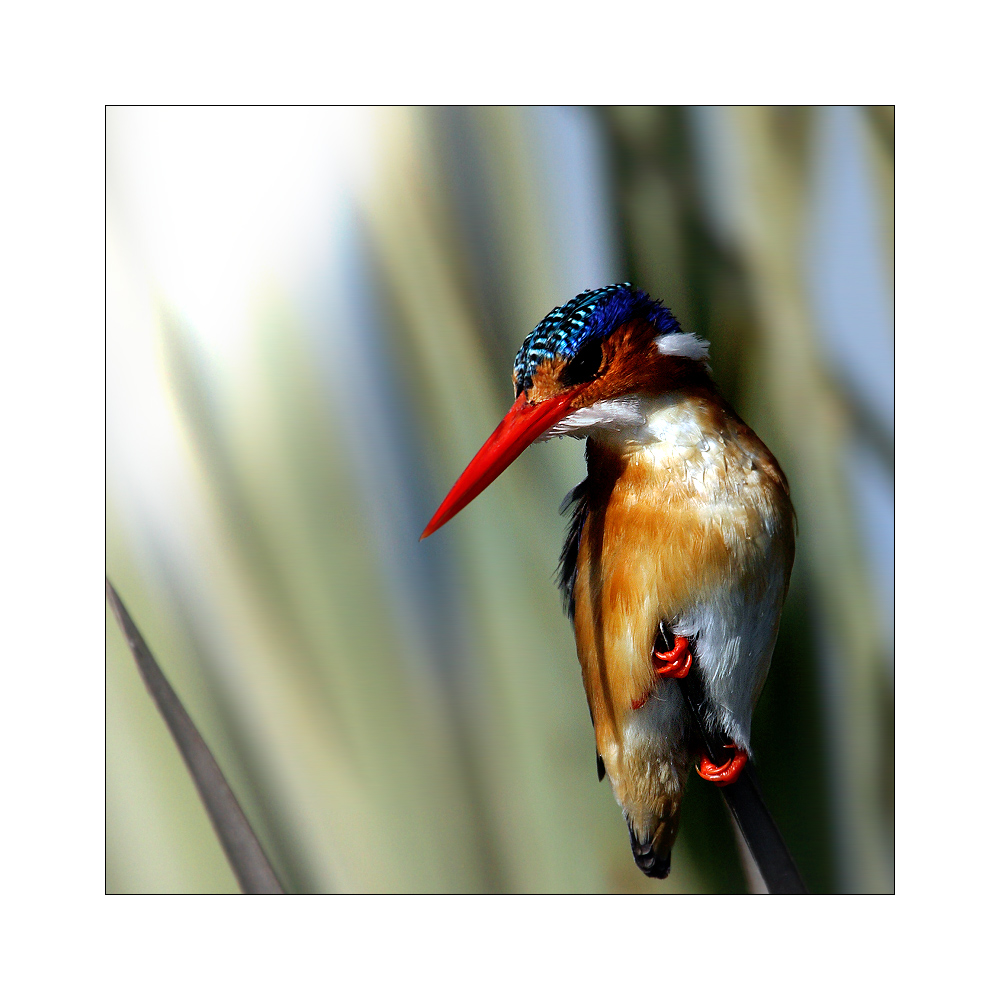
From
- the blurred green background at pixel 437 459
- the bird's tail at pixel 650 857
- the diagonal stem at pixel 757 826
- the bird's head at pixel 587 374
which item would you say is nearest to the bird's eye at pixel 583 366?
the bird's head at pixel 587 374

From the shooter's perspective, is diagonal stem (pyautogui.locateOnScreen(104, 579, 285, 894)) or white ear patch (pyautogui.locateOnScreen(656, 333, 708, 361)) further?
diagonal stem (pyautogui.locateOnScreen(104, 579, 285, 894))

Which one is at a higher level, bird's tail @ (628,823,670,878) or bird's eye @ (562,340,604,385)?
bird's eye @ (562,340,604,385)

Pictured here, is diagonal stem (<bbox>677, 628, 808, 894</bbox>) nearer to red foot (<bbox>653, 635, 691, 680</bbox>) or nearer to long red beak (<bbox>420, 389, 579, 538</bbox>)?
red foot (<bbox>653, 635, 691, 680</bbox>)

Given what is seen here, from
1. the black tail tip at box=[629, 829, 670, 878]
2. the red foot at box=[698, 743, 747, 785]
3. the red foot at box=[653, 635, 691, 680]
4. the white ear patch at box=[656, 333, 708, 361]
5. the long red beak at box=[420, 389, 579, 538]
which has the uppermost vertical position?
the white ear patch at box=[656, 333, 708, 361]

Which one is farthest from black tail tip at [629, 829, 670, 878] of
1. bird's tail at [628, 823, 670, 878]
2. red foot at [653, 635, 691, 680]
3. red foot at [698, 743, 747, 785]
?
red foot at [653, 635, 691, 680]

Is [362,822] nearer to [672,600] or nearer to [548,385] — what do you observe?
[672,600]
